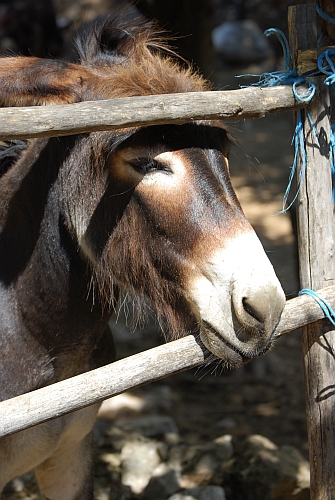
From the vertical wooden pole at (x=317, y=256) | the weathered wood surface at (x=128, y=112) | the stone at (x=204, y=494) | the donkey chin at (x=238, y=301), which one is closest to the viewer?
the weathered wood surface at (x=128, y=112)

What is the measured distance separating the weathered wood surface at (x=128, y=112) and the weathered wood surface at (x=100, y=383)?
826mm

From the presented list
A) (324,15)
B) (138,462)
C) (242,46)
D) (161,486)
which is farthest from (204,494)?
(242,46)

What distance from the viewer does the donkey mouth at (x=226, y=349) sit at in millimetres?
2111

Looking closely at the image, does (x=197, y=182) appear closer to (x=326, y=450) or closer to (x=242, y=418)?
(x=326, y=450)

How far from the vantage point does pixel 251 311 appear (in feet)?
6.61

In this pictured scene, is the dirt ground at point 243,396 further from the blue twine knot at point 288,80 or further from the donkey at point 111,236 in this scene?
the donkey at point 111,236

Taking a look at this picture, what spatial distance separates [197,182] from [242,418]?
3339 mm

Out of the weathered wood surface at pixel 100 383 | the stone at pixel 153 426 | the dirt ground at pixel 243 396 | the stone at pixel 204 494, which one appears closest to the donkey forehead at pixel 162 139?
the weathered wood surface at pixel 100 383

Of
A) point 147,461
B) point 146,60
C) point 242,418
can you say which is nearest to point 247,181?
point 242,418

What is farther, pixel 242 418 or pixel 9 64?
pixel 242 418

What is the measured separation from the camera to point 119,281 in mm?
2412

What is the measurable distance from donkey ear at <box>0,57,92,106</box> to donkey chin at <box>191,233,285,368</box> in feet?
2.81

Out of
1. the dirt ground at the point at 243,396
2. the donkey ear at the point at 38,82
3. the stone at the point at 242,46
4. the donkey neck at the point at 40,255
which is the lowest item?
the dirt ground at the point at 243,396

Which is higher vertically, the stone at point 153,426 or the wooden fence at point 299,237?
the wooden fence at point 299,237
